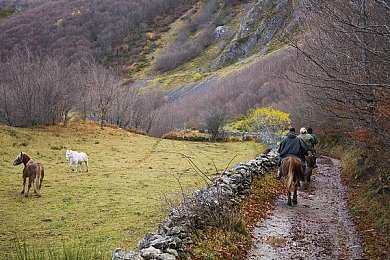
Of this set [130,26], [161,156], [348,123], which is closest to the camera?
[348,123]

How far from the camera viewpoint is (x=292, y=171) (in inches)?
438

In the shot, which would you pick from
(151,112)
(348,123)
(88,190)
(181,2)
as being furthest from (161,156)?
(181,2)

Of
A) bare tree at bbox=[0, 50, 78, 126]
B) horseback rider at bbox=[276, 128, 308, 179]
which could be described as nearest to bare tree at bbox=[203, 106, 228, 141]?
bare tree at bbox=[0, 50, 78, 126]

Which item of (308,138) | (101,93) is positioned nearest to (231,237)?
(308,138)

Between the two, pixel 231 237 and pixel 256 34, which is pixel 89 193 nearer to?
pixel 231 237

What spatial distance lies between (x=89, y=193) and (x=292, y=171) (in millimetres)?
8968

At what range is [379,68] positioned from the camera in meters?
10.0

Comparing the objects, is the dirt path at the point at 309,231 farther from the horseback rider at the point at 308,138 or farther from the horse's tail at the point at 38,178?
the horse's tail at the point at 38,178

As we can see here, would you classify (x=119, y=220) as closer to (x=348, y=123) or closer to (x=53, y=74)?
(x=348, y=123)

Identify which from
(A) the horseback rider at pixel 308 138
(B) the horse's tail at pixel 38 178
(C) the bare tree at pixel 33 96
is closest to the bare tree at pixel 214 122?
(C) the bare tree at pixel 33 96

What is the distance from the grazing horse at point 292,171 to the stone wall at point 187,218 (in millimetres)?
1203

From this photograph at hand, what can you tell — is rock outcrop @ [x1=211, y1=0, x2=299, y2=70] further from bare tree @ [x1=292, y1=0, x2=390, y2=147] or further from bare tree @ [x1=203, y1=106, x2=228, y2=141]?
bare tree @ [x1=292, y1=0, x2=390, y2=147]

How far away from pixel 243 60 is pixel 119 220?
8331cm

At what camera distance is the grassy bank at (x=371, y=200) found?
26.8 ft
